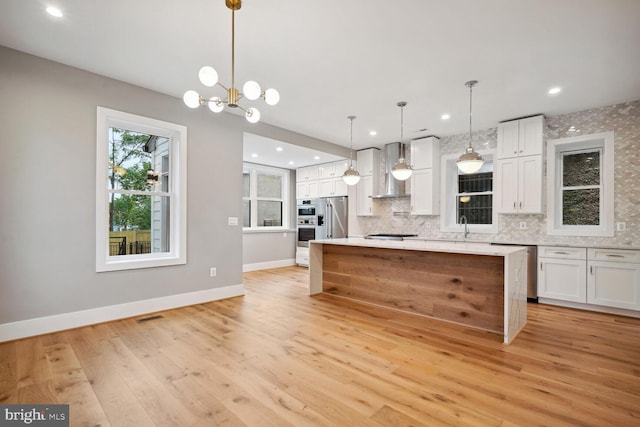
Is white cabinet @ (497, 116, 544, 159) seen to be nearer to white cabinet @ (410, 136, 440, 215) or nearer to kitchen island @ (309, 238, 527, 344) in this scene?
white cabinet @ (410, 136, 440, 215)

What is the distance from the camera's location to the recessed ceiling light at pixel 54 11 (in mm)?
2316

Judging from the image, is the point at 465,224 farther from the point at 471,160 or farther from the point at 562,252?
the point at 471,160

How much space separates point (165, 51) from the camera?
2.91 m

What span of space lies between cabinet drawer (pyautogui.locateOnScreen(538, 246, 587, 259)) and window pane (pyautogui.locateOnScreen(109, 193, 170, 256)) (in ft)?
17.4

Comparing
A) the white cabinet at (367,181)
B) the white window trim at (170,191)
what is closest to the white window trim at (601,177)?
the white cabinet at (367,181)

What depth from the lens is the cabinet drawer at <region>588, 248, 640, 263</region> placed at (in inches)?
144

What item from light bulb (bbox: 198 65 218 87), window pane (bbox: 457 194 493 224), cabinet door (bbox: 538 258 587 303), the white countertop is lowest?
cabinet door (bbox: 538 258 587 303)

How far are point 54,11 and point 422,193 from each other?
5.43m

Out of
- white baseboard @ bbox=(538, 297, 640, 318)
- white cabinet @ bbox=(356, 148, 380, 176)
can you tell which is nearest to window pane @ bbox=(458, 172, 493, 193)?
white cabinet @ bbox=(356, 148, 380, 176)

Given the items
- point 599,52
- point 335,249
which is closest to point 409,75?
point 599,52

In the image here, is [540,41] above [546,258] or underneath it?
above

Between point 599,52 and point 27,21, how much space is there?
5109 mm

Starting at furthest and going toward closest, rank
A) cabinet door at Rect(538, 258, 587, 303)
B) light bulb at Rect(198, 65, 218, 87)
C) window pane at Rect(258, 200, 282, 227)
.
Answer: window pane at Rect(258, 200, 282, 227) < cabinet door at Rect(538, 258, 587, 303) < light bulb at Rect(198, 65, 218, 87)

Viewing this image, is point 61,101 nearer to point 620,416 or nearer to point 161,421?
point 161,421
